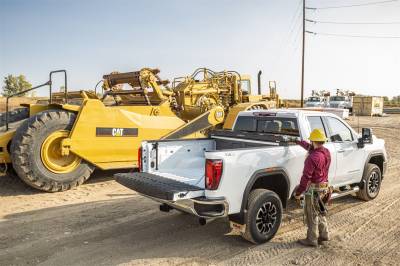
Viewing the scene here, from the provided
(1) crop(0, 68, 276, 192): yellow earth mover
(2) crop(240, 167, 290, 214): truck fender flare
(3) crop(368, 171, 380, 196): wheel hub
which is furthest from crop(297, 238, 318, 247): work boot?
(1) crop(0, 68, 276, 192): yellow earth mover

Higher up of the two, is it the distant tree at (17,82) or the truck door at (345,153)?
the distant tree at (17,82)

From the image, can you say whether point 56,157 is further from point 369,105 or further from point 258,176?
point 369,105

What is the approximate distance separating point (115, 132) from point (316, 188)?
18.5ft

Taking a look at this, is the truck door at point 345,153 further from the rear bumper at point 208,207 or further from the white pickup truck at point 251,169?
the rear bumper at point 208,207

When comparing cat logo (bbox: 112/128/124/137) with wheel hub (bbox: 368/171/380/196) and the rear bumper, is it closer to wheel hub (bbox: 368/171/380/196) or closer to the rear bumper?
the rear bumper

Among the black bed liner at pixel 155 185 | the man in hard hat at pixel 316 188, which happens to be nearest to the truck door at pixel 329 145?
the man in hard hat at pixel 316 188

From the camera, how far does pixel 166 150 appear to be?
6.14 m

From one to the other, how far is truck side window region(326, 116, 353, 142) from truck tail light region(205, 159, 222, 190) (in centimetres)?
302

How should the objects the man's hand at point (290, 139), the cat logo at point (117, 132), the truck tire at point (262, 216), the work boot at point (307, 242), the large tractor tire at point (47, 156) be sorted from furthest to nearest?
the cat logo at point (117, 132) < the large tractor tire at point (47, 156) < the man's hand at point (290, 139) < the work boot at point (307, 242) < the truck tire at point (262, 216)

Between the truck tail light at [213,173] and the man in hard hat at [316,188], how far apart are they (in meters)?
1.37

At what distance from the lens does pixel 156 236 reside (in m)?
5.83

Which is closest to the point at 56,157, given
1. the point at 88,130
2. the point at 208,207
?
the point at 88,130

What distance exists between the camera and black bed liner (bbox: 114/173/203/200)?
4812 millimetres

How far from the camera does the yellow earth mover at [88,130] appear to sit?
8500mm
